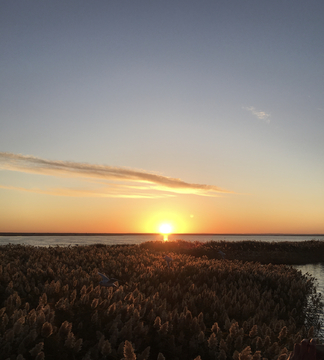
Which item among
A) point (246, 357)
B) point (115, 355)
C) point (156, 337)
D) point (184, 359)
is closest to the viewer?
point (246, 357)

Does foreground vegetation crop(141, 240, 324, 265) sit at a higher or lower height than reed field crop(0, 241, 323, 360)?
lower

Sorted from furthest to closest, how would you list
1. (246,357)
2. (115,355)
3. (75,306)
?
(75,306)
(115,355)
(246,357)

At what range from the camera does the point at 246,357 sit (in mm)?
4359

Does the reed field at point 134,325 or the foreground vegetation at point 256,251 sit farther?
the foreground vegetation at point 256,251

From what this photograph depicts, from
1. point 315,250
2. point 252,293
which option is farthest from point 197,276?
point 315,250

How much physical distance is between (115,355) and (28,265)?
318 inches

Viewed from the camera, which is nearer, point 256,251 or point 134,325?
point 134,325

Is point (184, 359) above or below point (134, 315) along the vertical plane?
below

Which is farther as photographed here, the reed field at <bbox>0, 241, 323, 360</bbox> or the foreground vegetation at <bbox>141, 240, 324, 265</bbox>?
the foreground vegetation at <bbox>141, 240, 324, 265</bbox>

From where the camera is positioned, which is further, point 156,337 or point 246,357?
point 156,337

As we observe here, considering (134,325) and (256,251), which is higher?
(134,325)

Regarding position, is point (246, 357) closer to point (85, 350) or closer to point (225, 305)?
point (85, 350)

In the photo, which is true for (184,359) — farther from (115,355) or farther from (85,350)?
(85,350)

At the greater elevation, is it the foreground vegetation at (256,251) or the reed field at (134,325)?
the reed field at (134,325)
